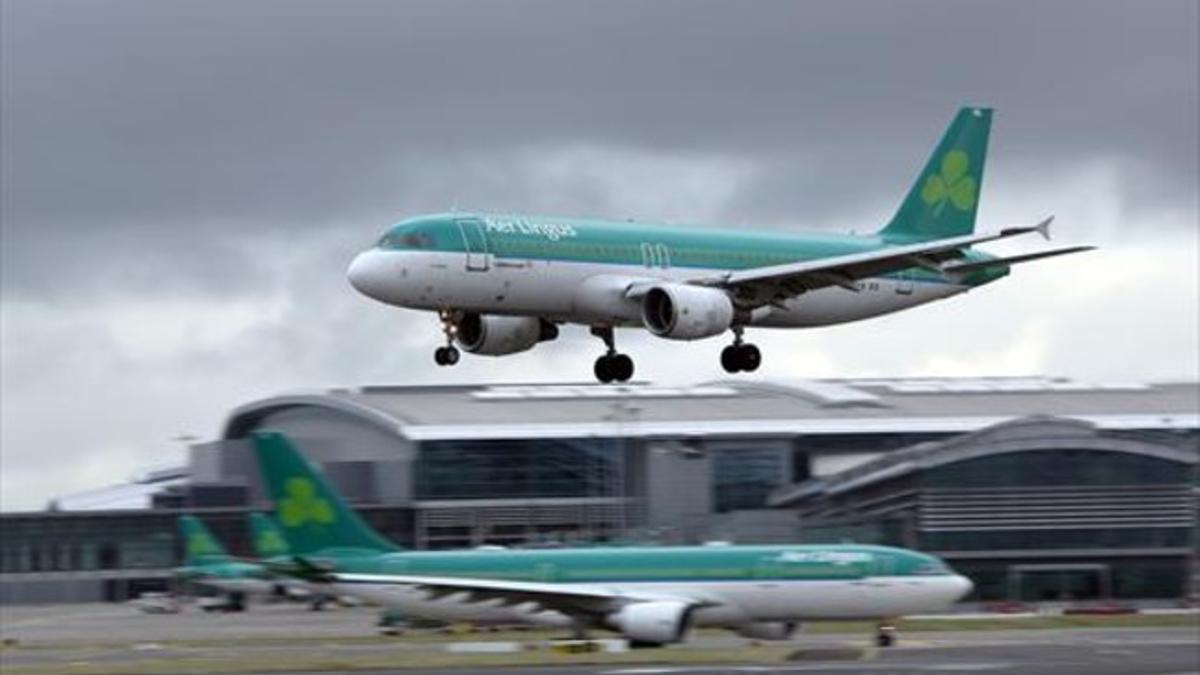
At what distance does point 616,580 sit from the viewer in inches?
3981

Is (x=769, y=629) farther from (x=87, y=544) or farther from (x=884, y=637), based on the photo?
(x=87, y=544)

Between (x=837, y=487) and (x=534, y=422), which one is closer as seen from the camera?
(x=837, y=487)

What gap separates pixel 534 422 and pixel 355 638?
92703 mm

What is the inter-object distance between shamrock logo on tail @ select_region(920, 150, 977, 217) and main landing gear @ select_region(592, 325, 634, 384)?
1801 centimetres

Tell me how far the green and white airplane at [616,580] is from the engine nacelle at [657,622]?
0.13 metres

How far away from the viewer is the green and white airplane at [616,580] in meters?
96.9

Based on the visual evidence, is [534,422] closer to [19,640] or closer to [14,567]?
[14,567]

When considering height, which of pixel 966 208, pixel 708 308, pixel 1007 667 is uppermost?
pixel 966 208

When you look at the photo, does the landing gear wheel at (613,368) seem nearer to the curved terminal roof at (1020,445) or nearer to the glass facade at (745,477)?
the curved terminal roof at (1020,445)

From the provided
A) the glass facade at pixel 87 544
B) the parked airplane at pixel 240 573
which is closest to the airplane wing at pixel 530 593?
the parked airplane at pixel 240 573

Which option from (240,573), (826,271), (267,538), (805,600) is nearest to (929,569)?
(805,600)

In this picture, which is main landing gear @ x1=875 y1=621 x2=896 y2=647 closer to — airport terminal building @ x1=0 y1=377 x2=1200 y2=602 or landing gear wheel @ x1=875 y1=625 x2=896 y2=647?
landing gear wheel @ x1=875 y1=625 x2=896 y2=647

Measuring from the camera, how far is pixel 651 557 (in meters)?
102

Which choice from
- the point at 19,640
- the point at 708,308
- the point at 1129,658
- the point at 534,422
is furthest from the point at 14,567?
the point at 708,308
